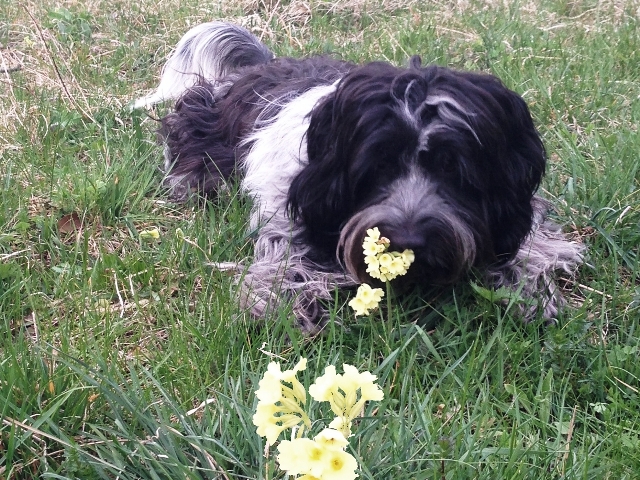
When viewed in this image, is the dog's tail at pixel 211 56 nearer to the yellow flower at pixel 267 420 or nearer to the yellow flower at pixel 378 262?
the yellow flower at pixel 378 262

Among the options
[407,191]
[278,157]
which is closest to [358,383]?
[407,191]

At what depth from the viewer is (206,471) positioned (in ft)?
5.67

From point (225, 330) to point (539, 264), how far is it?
1439mm

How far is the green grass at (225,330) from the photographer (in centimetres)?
179

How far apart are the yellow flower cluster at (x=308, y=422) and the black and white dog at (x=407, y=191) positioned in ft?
4.47

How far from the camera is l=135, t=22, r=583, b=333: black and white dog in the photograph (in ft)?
8.59

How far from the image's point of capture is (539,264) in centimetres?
311

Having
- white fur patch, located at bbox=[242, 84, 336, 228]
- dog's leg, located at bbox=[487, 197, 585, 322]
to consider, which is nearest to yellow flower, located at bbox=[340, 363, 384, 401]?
dog's leg, located at bbox=[487, 197, 585, 322]

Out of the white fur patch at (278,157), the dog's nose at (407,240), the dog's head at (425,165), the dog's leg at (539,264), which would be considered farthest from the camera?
the white fur patch at (278,157)

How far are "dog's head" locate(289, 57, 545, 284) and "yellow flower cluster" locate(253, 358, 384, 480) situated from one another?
139 cm

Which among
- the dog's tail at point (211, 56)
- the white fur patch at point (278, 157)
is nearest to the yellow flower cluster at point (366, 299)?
the white fur patch at point (278, 157)

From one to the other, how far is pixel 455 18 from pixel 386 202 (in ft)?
14.1

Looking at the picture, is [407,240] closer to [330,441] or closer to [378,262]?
[378,262]

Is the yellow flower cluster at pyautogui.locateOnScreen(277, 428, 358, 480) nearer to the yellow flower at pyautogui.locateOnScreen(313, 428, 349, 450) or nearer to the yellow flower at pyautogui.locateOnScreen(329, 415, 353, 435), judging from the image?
the yellow flower at pyautogui.locateOnScreen(313, 428, 349, 450)
